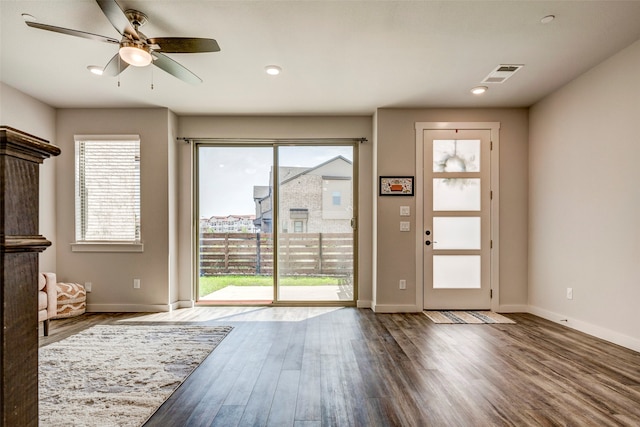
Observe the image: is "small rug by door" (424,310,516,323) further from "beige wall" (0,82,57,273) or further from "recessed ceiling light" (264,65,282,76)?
"beige wall" (0,82,57,273)

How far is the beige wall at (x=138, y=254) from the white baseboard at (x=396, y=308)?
2.78 meters

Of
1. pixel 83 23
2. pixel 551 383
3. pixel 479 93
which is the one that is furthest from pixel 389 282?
pixel 83 23

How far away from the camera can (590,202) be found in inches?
138

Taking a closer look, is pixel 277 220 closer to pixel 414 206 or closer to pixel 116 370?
pixel 414 206

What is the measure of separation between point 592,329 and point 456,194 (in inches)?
80.1

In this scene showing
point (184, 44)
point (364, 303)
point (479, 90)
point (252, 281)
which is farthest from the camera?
point (252, 281)

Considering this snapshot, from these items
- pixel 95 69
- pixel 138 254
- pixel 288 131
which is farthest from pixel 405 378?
pixel 95 69

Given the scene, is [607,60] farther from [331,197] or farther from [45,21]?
[45,21]

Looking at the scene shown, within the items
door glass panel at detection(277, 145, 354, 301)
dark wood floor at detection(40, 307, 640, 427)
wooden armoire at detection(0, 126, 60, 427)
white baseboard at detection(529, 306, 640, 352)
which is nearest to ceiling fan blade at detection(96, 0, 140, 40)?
wooden armoire at detection(0, 126, 60, 427)

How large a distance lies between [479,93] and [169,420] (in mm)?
4311

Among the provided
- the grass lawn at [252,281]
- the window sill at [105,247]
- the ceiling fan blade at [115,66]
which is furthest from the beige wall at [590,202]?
the window sill at [105,247]

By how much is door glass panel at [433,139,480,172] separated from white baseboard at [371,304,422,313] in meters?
1.84

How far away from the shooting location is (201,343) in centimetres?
325

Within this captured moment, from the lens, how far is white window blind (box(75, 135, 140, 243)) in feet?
14.9
